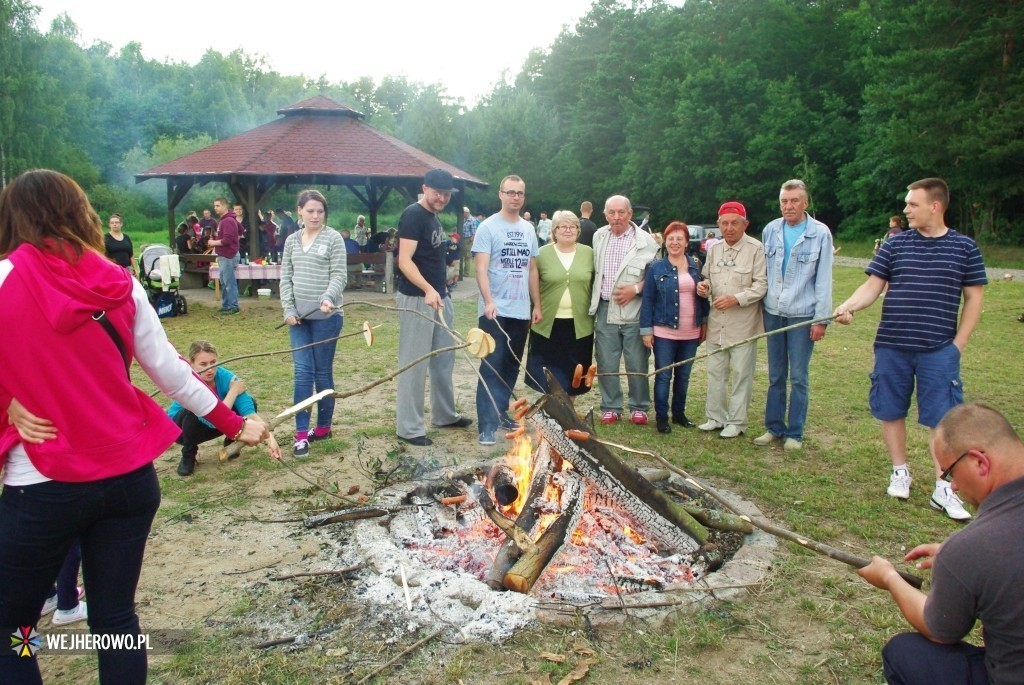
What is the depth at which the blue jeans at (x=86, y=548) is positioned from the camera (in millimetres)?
2221

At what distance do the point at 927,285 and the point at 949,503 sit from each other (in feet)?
4.51

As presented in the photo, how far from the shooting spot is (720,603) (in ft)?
11.3

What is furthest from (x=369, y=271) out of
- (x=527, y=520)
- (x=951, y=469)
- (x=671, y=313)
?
(x=951, y=469)

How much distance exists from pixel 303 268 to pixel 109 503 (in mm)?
3562

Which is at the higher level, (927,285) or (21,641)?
(927,285)

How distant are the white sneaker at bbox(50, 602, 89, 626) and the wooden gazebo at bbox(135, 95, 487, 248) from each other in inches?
507

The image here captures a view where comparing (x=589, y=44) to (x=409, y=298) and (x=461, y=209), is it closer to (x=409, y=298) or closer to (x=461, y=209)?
(x=461, y=209)

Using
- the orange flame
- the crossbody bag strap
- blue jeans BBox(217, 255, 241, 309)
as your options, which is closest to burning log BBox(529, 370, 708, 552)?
the orange flame

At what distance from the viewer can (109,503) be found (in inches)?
90.5

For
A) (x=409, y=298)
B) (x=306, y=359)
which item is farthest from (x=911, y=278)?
(x=306, y=359)

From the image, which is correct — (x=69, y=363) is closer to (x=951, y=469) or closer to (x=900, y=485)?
(x=951, y=469)

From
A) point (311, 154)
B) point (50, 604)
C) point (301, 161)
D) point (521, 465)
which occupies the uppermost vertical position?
point (311, 154)

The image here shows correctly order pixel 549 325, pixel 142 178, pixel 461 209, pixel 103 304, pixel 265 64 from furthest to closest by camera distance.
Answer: pixel 265 64 < pixel 461 209 < pixel 142 178 < pixel 549 325 < pixel 103 304

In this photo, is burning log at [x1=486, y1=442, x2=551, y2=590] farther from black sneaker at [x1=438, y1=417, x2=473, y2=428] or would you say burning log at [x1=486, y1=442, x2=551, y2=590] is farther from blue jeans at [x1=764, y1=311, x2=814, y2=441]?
blue jeans at [x1=764, y1=311, x2=814, y2=441]
